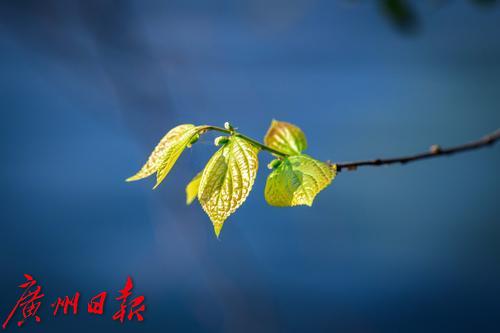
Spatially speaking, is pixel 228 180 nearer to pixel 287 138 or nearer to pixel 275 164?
pixel 275 164

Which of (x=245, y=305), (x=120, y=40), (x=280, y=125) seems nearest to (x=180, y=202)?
(x=245, y=305)

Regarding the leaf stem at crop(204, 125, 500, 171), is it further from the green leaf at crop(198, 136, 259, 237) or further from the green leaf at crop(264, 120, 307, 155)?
the green leaf at crop(264, 120, 307, 155)

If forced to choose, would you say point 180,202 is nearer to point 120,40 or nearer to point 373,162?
point 120,40

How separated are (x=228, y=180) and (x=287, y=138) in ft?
0.70

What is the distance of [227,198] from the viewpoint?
0.56 m

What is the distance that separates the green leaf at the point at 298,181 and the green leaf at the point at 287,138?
0.11 meters

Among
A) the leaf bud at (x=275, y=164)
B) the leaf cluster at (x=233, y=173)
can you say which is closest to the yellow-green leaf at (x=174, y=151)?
the leaf cluster at (x=233, y=173)

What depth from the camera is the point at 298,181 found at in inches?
23.4

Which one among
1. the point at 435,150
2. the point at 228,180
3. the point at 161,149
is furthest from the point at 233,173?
the point at 435,150

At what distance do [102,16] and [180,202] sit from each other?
93 centimetres

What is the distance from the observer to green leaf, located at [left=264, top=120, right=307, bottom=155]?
0.75 m

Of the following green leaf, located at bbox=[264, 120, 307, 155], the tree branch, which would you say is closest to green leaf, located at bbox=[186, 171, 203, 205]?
green leaf, located at bbox=[264, 120, 307, 155]

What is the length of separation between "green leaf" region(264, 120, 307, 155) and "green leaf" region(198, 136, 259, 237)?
154 millimetres

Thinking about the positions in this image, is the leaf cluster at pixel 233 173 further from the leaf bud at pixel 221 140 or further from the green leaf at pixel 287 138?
the green leaf at pixel 287 138
